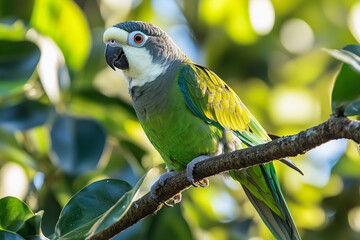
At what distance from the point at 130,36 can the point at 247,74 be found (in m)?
1.67

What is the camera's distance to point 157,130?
246 cm

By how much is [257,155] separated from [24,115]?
1.75 m

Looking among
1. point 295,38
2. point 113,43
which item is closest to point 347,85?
point 113,43

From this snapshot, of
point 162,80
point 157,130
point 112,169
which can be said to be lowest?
point 112,169

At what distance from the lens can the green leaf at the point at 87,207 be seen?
1.63 meters

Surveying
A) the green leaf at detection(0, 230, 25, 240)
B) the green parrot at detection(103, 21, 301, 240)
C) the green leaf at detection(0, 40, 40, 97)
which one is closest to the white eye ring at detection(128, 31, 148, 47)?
the green parrot at detection(103, 21, 301, 240)

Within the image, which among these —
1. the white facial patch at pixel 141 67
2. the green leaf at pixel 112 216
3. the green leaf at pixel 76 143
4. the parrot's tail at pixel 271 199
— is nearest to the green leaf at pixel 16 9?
the green leaf at pixel 76 143

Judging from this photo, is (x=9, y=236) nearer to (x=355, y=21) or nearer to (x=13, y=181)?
(x=13, y=181)

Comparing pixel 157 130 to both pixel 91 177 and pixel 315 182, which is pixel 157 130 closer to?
pixel 91 177

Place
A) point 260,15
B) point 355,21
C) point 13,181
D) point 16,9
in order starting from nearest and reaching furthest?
1. point 13,181
2. point 16,9
3. point 260,15
4. point 355,21

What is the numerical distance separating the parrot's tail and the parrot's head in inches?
27.9

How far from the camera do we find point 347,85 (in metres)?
1.47

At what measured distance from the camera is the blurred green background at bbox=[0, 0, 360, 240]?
2834mm

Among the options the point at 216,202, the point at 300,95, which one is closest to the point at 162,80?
the point at 216,202
